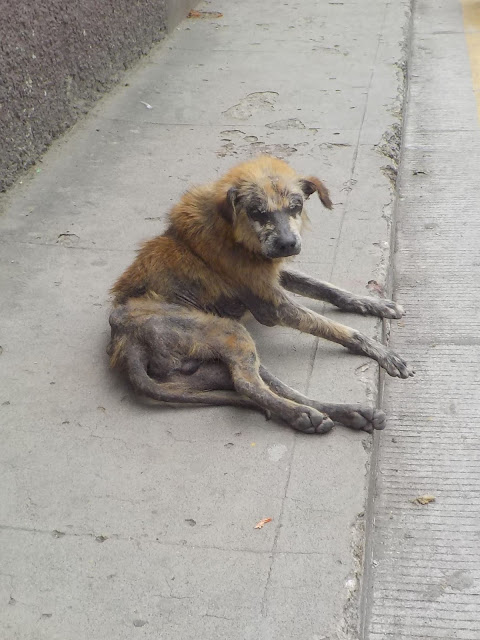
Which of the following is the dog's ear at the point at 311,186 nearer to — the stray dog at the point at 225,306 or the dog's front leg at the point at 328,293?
the stray dog at the point at 225,306

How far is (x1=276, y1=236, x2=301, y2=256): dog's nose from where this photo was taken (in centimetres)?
404

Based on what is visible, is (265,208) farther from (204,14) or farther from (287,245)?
(204,14)

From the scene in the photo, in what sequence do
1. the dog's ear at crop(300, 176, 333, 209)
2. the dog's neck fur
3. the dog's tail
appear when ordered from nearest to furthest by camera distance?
the dog's tail, the dog's neck fur, the dog's ear at crop(300, 176, 333, 209)

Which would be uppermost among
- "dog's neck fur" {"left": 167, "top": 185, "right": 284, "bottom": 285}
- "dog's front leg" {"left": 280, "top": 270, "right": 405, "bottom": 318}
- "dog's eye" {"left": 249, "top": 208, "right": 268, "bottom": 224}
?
"dog's eye" {"left": 249, "top": 208, "right": 268, "bottom": 224}

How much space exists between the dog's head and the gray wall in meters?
2.71

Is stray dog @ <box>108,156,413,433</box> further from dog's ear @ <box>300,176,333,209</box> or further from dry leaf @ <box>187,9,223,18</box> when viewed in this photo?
dry leaf @ <box>187,9,223,18</box>

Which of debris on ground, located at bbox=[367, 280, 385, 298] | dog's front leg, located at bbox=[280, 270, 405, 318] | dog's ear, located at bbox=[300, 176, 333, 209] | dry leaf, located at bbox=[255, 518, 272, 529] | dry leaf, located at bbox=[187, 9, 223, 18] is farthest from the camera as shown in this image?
dry leaf, located at bbox=[187, 9, 223, 18]

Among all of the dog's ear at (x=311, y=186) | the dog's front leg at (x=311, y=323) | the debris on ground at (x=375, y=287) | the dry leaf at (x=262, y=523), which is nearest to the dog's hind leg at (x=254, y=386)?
the dog's front leg at (x=311, y=323)

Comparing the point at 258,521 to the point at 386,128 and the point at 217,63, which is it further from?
the point at 217,63

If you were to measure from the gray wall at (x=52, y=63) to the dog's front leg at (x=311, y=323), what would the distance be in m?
2.82

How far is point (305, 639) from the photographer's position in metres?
2.83

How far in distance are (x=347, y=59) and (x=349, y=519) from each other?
6.73 meters

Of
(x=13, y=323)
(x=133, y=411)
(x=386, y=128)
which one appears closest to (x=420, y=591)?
(x=133, y=411)

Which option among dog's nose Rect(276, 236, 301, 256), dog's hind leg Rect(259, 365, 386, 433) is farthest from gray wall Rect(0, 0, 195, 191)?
dog's hind leg Rect(259, 365, 386, 433)
